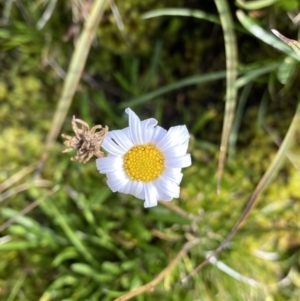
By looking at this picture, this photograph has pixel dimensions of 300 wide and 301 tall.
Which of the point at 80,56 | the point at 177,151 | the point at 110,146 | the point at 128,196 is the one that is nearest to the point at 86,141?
the point at 110,146

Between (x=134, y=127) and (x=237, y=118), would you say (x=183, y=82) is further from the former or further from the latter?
(x=134, y=127)

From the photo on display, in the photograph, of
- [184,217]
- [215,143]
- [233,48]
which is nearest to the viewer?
[233,48]

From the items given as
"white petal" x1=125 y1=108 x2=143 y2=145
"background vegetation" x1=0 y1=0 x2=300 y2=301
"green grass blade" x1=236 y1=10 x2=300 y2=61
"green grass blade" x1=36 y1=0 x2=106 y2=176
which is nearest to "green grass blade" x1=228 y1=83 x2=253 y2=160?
"background vegetation" x1=0 y1=0 x2=300 y2=301

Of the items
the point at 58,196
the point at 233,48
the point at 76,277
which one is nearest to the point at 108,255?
the point at 76,277

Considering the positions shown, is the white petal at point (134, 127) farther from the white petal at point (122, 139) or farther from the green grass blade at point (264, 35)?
the green grass blade at point (264, 35)

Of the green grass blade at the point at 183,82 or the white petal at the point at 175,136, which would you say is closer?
the white petal at the point at 175,136

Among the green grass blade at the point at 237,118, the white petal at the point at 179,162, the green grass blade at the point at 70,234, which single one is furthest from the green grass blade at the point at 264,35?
the green grass blade at the point at 70,234

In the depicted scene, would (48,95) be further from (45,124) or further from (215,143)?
(215,143)
